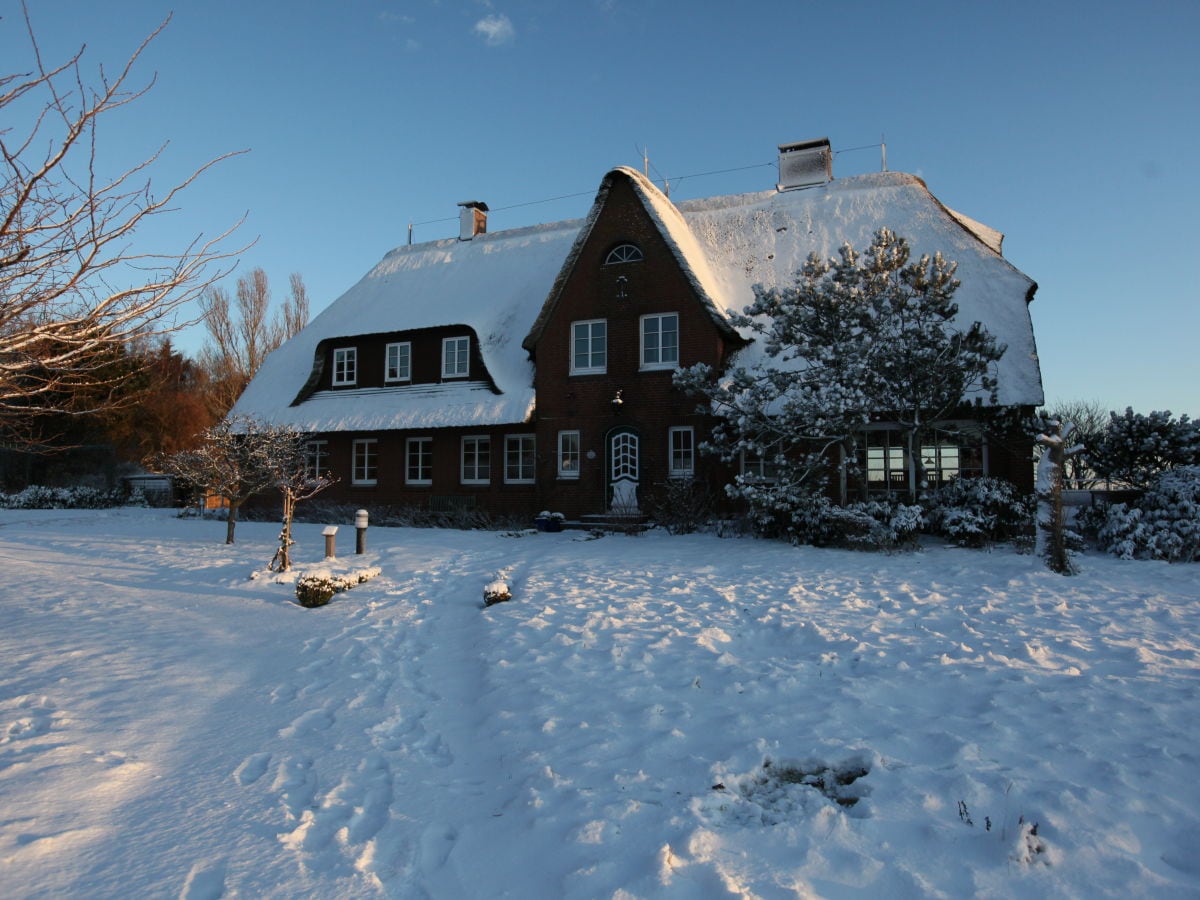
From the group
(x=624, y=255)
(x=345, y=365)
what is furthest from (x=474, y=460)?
(x=624, y=255)

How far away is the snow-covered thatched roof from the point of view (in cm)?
1698

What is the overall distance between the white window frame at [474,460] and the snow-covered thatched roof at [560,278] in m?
1.16

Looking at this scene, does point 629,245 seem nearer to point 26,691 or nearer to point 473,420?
point 473,420

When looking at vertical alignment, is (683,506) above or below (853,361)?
below

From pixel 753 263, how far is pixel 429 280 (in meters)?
10.0

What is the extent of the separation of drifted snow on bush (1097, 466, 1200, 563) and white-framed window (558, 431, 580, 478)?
10.8 m

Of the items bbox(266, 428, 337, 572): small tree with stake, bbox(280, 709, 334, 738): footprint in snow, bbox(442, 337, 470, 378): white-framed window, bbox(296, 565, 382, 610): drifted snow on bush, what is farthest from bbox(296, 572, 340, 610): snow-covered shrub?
bbox(442, 337, 470, 378): white-framed window

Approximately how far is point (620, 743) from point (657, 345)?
13.7m

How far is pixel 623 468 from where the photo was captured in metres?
17.8

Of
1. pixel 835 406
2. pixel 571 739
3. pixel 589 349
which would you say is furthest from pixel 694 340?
pixel 571 739

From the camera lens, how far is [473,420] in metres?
18.3

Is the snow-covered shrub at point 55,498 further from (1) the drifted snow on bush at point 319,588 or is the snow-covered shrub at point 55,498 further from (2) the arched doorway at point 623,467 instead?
(1) the drifted snow on bush at point 319,588

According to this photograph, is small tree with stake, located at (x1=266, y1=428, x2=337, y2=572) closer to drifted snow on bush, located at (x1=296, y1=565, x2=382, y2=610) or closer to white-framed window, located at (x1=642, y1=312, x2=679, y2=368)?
drifted snow on bush, located at (x1=296, y1=565, x2=382, y2=610)

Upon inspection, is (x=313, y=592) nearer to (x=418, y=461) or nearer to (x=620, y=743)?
(x=620, y=743)
